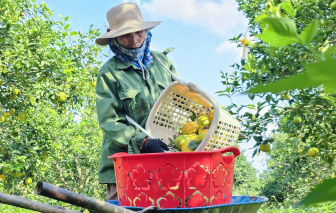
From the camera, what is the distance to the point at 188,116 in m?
1.83

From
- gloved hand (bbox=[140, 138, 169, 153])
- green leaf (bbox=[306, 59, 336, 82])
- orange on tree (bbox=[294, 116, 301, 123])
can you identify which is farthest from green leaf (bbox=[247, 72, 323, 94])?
orange on tree (bbox=[294, 116, 301, 123])

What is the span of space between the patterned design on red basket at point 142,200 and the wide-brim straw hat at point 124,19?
2.90 ft

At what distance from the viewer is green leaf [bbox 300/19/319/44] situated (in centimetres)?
16

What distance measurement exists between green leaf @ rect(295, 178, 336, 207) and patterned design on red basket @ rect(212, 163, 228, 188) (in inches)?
46.9

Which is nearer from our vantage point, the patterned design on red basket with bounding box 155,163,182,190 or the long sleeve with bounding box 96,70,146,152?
the patterned design on red basket with bounding box 155,163,182,190

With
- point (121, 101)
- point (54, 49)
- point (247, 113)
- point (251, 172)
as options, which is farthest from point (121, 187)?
point (251, 172)

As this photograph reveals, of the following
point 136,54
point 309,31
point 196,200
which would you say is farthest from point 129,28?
point 309,31

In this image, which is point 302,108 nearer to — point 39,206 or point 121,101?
point 121,101

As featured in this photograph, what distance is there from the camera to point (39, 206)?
2.34ft

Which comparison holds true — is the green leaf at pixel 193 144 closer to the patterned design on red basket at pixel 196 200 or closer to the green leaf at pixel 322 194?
the patterned design on red basket at pixel 196 200

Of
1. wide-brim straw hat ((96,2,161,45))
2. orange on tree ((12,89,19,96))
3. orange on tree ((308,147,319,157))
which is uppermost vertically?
wide-brim straw hat ((96,2,161,45))

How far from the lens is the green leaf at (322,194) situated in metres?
0.12

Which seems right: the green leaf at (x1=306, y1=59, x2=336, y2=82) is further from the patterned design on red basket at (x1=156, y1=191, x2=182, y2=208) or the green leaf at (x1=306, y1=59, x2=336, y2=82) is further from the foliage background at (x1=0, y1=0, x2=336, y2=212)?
the foliage background at (x1=0, y1=0, x2=336, y2=212)

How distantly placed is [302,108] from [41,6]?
405 centimetres
